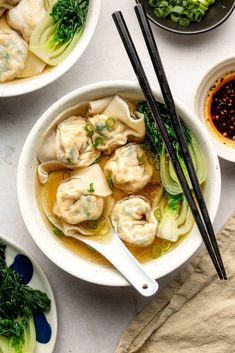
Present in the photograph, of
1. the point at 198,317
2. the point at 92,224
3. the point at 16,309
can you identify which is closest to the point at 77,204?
the point at 92,224

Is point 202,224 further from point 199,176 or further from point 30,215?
point 30,215

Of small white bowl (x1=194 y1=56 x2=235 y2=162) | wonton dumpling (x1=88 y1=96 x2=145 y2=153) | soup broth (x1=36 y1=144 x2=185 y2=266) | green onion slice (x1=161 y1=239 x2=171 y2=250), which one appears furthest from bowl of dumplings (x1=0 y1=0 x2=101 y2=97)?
green onion slice (x1=161 y1=239 x2=171 y2=250)

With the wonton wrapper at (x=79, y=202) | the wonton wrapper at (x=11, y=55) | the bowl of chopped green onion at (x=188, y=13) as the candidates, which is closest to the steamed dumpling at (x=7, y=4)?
the wonton wrapper at (x=11, y=55)

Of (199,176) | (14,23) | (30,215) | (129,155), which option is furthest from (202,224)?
(14,23)

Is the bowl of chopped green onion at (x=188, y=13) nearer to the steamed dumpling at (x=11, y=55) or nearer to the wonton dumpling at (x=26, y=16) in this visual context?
the wonton dumpling at (x=26, y=16)

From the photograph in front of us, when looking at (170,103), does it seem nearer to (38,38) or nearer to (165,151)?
(165,151)

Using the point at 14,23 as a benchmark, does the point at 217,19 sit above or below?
below
